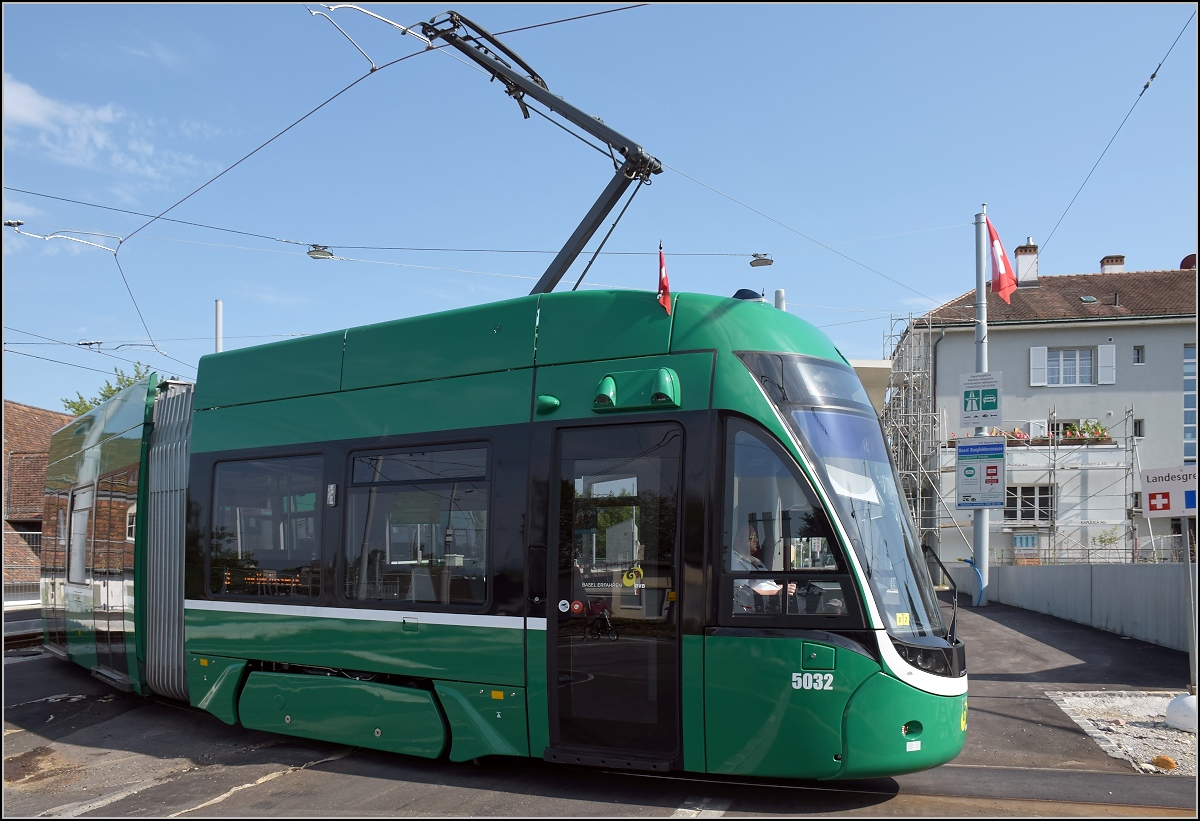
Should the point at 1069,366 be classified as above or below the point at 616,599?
above

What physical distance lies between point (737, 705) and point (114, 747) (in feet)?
21.2

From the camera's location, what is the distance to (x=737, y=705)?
648 centimetres

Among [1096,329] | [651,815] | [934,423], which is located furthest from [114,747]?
[1096,329]

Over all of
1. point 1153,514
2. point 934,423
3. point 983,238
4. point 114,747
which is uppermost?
point 983,238

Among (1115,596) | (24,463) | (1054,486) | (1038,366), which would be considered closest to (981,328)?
(1115,596)

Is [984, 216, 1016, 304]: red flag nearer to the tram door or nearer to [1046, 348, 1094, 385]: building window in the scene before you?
the tram door

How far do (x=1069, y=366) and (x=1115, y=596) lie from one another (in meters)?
25.0

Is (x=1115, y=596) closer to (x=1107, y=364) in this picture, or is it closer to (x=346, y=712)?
(x=346, y=712)

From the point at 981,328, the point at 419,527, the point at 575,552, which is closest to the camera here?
the point at 575,552

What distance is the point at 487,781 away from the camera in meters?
7.54

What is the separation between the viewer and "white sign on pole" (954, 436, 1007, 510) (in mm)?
16859

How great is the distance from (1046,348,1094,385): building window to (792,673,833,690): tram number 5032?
117 feet

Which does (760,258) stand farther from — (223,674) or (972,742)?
(223,674)

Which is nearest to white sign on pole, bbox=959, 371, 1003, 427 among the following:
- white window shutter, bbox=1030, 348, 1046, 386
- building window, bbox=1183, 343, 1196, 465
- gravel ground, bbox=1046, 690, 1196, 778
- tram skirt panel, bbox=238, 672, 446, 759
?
gravel ground, bbox=1046, 690, 1196, 778
